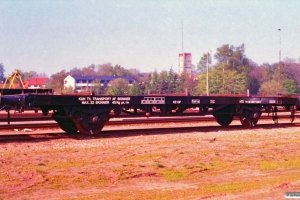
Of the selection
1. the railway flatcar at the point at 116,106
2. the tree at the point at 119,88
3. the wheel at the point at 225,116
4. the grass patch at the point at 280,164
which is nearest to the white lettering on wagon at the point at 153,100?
the railway flatcar at the point at 116,106

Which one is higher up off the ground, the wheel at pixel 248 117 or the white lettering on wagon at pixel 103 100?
the white lettering on wagon at pixel 103 100

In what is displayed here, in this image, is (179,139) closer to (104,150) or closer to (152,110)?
(152,110)

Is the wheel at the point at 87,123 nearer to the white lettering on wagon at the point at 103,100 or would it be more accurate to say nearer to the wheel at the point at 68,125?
the white lettering on wagon at the point at 103,100

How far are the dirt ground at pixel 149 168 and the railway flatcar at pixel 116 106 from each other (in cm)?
109

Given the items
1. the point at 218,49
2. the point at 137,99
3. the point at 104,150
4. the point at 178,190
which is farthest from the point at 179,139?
the point at 218,49

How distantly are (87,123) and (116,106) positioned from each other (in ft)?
4.56

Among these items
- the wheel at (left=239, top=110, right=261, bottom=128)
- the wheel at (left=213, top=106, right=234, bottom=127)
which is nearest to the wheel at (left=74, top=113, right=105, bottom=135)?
the wheel at (left=213, top=106, right=234, bottom=127)

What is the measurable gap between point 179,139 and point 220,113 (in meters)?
5.08

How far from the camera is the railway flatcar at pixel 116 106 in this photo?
1633 centimetres

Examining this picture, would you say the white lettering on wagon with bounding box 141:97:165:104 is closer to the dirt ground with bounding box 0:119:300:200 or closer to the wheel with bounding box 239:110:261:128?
the dirt ground with bounding box 0:119:300:200

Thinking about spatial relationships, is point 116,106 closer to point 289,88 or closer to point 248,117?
point 248,117

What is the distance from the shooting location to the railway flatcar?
16328 mm

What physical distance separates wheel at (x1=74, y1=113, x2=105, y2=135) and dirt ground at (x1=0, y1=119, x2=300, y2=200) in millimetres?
656

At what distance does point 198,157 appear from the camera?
40.9 feet
